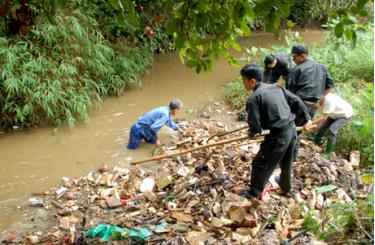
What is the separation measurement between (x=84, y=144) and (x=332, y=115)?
435 cm

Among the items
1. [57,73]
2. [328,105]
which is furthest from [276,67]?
[57,73]

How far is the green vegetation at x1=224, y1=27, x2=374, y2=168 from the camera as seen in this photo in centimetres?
632

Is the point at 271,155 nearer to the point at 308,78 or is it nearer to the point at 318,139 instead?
the point at 308,78

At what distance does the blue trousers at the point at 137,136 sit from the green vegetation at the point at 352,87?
2592 millimetres

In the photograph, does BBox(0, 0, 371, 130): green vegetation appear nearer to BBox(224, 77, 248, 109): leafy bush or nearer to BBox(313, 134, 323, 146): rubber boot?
BBox(224, 77, 248, 109): leafy bush

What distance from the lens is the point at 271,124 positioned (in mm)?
4355

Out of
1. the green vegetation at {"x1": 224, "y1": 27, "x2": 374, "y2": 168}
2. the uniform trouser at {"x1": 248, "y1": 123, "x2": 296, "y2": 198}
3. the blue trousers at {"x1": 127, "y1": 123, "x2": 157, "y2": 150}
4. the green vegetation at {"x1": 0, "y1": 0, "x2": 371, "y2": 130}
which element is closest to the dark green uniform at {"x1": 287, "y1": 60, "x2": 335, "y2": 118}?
the green vegetation at {"x1": 224, "y1": 27, "x2": 374, "y2": 168}

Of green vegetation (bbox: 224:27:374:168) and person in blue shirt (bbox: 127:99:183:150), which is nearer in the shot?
green vegetation (bbox: 224:27:374:168)

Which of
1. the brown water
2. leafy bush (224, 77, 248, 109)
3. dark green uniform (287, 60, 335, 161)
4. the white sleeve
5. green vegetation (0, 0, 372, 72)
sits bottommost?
the brown water

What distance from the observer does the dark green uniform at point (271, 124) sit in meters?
4.29

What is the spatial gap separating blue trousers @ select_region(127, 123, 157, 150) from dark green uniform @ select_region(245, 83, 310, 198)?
261 centimetres

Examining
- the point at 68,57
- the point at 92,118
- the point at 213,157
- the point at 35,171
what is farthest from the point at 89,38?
the point at 213,157

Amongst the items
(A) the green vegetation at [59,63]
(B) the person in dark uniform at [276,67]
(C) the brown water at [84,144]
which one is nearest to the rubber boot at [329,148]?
(B) the person in dark uniform at [276,67]

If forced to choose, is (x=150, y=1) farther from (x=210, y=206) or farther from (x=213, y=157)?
(x=210, y=206)
